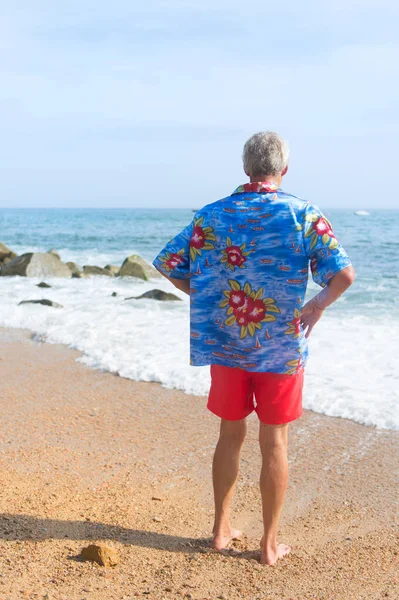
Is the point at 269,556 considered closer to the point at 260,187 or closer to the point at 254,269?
the point at 254,269

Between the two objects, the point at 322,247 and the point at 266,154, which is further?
the point at 266,154

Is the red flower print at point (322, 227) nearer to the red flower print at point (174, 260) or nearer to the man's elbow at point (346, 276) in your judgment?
the man's elbow at point (346, 276)

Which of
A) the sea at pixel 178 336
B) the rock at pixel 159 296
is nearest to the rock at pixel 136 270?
the sea at pixel 178 336

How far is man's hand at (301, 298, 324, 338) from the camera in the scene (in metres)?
2.71

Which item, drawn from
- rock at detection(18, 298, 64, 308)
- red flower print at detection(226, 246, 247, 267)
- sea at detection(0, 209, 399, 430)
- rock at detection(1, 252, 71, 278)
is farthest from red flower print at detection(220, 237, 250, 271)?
rock at detection(1, 252, 71, 278)

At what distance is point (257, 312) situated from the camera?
9.04 feet

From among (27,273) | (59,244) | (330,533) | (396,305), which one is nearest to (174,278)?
(330,533)

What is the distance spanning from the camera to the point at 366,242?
28656mm

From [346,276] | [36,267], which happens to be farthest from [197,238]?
[36,267]

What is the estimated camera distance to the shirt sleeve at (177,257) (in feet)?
9.42

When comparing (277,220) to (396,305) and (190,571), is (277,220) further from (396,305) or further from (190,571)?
(396,305)

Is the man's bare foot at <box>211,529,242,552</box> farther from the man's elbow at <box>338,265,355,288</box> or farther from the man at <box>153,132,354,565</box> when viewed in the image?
the man's elbow at <box>338,265,355,288</box>

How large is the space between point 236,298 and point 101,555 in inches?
51.4

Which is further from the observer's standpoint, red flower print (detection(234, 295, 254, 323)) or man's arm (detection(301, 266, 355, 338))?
red flower print (detection(234, 295, 254, 323))
